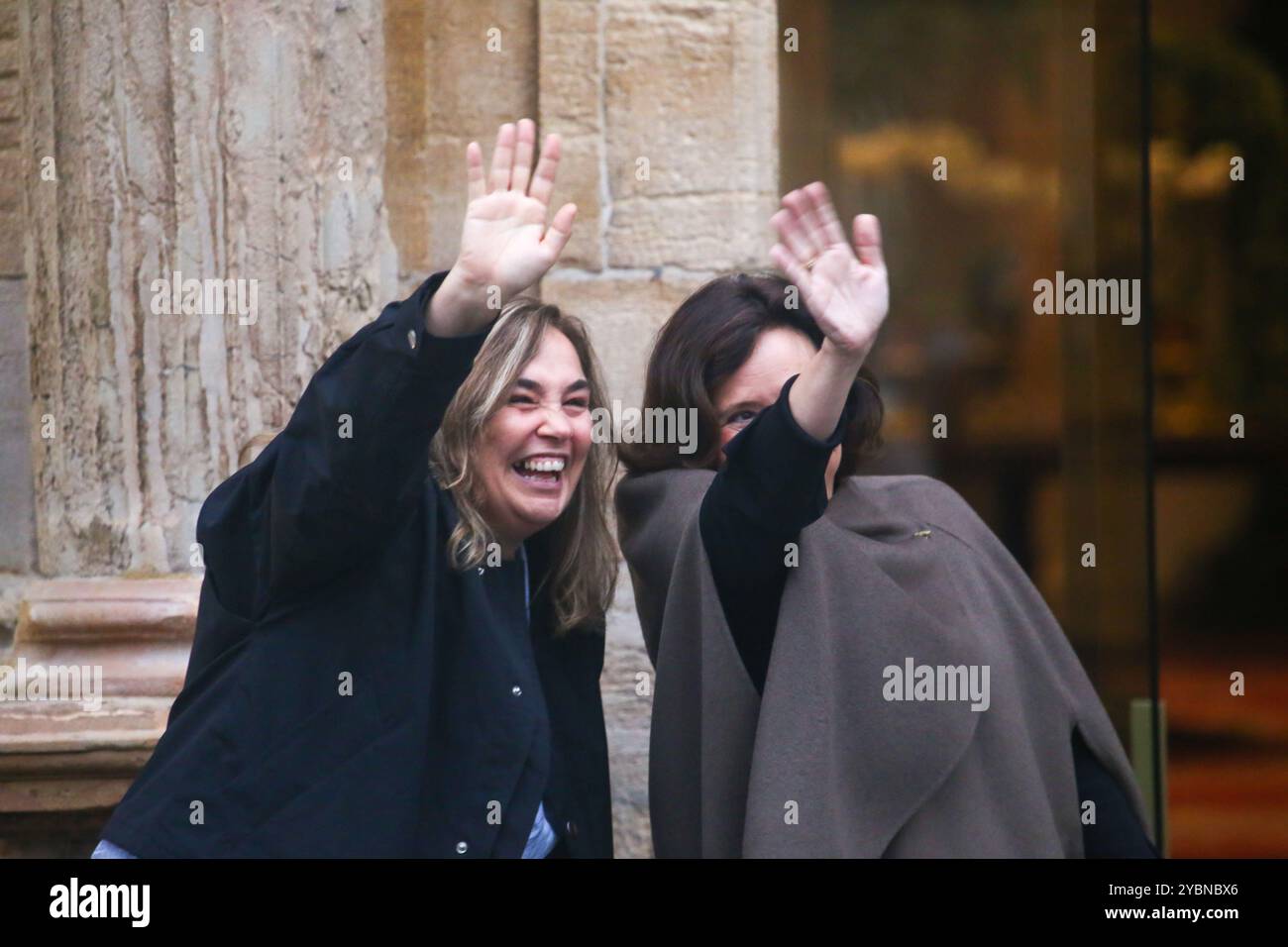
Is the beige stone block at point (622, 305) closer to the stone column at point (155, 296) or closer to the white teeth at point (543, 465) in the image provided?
the stone column at point (155, 296)

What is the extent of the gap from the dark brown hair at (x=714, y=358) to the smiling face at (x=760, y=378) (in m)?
0.01

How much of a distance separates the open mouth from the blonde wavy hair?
0.08 metres

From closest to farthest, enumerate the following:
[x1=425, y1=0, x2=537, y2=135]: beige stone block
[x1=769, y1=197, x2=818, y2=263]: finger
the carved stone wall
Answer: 1. [x1=769, y1=197, x2=818, y2=263]: finger
2. the carved stone wall
3. [x1=425, y1=0, x2=537, y2=135]: beige stone block

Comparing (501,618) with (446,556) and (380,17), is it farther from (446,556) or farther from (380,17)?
(380,17)

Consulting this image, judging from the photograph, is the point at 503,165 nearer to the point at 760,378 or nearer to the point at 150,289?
the point at 760,378

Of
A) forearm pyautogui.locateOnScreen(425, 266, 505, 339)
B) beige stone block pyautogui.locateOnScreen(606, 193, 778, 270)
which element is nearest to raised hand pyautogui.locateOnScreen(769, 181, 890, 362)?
forearm pyautogui.locateOnScreen(425, 266, 505, 339)

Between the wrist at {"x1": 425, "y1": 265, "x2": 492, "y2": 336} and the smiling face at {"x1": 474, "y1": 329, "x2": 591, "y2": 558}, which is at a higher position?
the wrist at {"x1": 425, "y1": 265, "x2": 492, "y2": 336}

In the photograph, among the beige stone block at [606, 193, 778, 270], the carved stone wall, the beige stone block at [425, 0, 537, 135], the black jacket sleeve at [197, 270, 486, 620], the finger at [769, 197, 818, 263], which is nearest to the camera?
the black jacket sleeve at [197, 270, 486, 620]

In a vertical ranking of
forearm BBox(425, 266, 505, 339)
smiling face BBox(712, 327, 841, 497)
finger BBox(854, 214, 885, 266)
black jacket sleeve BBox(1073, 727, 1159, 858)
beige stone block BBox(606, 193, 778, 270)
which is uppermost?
beige stone block BBox(606, 193, 778, 270)

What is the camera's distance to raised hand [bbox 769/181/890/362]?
76.2 inches

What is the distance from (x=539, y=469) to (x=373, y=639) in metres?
0.45

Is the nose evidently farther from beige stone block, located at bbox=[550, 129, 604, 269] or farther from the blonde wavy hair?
beige stone block, located at bbox=[550, 129, 604, 269]

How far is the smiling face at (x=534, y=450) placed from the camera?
2355mm

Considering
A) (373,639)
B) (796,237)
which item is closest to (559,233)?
(796,237)
